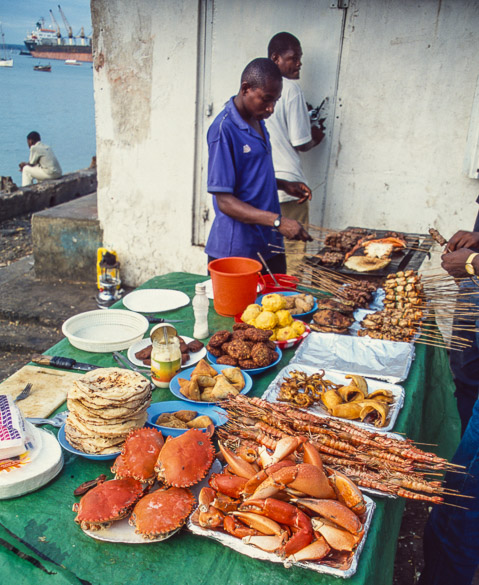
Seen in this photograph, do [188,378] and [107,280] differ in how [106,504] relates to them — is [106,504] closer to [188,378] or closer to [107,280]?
[188,378]

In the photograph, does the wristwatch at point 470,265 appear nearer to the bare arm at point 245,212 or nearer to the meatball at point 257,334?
the bare arm at point 245,212

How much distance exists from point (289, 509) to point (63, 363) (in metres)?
1.52

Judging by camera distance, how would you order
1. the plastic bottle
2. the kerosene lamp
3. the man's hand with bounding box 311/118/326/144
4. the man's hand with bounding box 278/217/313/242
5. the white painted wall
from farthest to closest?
the kerosene lamp, the man's hand with bounding box 311/118/326/144, the white painted wall, the man's hand with bounding box 278/217/313/242, the plastic bottle

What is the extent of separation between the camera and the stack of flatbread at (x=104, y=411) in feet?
5.88

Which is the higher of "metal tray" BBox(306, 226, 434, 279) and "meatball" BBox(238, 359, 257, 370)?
"metal tray" BBox(306, 226, 434, 279)

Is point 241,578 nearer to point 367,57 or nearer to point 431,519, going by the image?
point 431,519

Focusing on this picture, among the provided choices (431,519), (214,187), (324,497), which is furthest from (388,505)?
(214,187)

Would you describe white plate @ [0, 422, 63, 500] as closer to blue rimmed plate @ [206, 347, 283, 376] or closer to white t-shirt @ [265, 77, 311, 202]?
blue rimmed plate @ [206, 347, 283, 376]

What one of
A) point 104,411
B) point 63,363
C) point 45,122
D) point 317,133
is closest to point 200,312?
point 63,363

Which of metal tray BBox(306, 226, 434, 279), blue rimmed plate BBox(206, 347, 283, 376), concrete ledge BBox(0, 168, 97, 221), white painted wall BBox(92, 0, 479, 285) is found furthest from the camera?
concrete ledge BBox(0, 168, 97, 221)

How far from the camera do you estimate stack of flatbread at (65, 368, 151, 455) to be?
1.79m

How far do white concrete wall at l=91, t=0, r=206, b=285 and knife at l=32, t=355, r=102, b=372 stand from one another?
13.5ft

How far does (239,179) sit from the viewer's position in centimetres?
376

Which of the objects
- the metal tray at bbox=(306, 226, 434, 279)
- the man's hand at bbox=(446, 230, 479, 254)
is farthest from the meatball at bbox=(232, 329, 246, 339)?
the man's hand at bbox=(446, 230, 479, 254)
